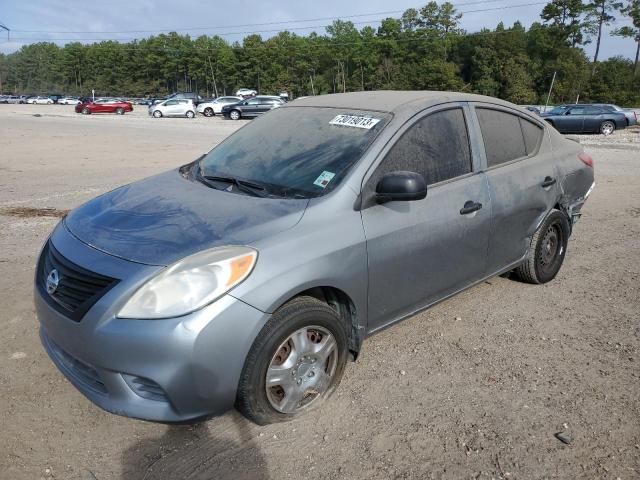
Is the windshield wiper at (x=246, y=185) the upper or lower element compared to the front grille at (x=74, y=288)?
upper

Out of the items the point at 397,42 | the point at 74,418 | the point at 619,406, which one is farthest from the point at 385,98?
the point at 397,42

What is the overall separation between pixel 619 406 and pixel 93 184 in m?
8.92

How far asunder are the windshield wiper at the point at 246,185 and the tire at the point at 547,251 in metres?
2.41

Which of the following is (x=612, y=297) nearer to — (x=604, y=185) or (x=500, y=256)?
(x=500, y=256)

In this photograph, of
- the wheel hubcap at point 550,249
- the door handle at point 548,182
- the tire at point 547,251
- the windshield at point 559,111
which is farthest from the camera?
the windshield at point 559,111

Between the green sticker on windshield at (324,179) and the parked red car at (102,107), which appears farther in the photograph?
the parked red car at (102,107)

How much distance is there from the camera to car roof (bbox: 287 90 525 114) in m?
3.49

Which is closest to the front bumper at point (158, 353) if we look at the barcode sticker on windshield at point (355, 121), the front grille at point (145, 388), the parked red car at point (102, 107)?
the front grille at point (145, 388)

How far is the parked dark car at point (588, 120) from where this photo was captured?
22.9 m

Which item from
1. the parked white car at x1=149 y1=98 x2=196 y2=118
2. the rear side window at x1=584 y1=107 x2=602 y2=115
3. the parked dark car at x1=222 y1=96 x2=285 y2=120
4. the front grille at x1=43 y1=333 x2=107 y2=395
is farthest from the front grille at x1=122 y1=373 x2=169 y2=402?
the parked white car at x1=149 y1=98 x2=196 y2=118

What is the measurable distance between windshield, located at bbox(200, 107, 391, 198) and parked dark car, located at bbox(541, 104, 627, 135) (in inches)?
861

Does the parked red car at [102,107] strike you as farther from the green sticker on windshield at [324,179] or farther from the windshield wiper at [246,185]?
the green sticker on windshield at [324,179]

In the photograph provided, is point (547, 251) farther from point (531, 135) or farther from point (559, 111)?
point (559, 111)

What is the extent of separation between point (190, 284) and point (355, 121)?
1600mm
